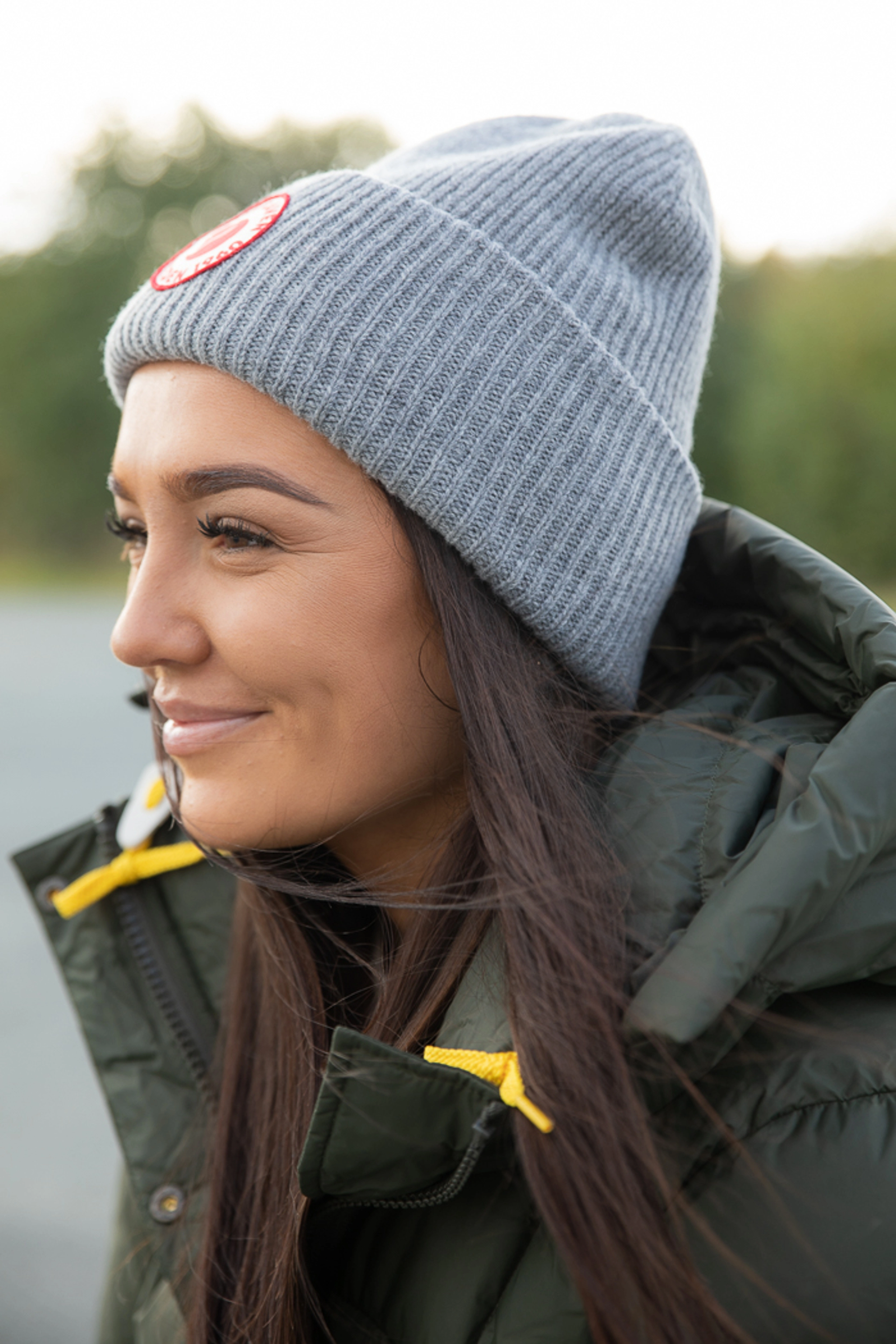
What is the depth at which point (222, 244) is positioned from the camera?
1587 millimetres

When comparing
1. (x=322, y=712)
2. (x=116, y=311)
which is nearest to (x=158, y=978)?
(x=322, y=712)

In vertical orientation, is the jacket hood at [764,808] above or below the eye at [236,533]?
below

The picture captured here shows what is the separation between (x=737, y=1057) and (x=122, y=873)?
1.22 metres

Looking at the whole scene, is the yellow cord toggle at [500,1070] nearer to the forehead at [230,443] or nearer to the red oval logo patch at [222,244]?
the forehead at [230,443]

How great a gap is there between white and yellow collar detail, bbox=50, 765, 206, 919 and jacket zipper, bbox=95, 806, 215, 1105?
0.08 feet

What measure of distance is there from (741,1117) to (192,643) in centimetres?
98

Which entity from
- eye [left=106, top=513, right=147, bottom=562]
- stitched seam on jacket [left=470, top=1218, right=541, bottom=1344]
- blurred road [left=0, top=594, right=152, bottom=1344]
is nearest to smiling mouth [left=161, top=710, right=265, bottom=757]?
eye [left=106, top=513, right=147, bottom=562]

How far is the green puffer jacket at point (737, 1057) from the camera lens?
113 centimetres

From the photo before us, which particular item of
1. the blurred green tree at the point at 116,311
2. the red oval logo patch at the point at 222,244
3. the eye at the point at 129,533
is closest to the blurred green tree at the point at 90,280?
the blurred green tree at the point at 116,311

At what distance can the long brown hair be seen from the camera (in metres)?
1.12

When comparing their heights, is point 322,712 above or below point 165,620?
below

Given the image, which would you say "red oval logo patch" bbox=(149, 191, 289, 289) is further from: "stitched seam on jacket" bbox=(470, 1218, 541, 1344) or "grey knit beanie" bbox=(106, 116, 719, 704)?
"stitched seam on jacket" bbox=(470, 1218, 541, 1344)

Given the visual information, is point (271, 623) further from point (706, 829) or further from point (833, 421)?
point (833, 421)

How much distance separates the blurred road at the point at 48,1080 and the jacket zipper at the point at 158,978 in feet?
4.08
